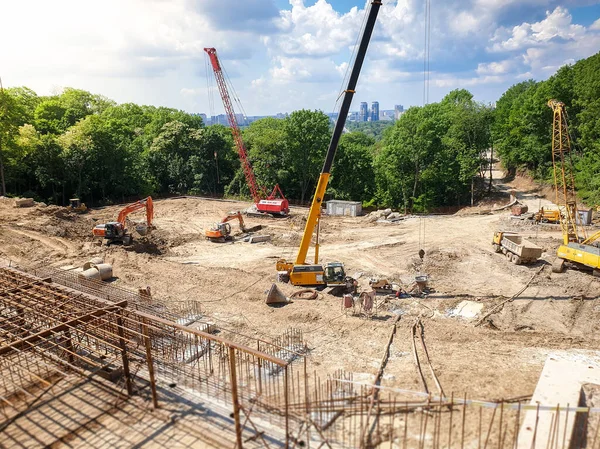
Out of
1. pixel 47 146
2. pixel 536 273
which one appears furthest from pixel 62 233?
pixel 536 273

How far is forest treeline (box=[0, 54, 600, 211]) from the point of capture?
4629 cm

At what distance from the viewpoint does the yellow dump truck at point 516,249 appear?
26.1 meters

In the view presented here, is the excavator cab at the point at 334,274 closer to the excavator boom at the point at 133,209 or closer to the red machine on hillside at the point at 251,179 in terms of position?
the excavator boom at the point at 133,209

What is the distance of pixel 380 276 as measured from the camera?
83.0 feet

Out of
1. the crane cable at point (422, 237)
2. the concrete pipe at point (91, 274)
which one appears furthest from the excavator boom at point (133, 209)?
the crane cable at point (422, 237)

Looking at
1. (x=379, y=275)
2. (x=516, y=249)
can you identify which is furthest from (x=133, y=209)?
(x=516, y=249)

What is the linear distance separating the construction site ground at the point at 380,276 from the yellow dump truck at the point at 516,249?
0.60 m

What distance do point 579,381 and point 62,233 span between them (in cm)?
3319

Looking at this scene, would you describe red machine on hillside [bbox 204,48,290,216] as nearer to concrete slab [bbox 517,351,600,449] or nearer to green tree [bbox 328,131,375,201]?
green tree [bbox 328,131,375,201]

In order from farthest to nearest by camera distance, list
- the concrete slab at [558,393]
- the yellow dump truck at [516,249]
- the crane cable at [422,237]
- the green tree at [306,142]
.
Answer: the green tree at [306,142], the crane cable at [422,237], the yellow dump truck at [516,249], the concrete slab at [558,393]

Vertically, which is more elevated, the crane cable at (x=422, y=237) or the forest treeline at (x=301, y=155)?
the forest treeline at (x=301, y=155)

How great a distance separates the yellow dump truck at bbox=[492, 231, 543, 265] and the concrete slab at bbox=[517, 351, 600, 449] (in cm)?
1171

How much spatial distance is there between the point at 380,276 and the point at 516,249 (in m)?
8.95

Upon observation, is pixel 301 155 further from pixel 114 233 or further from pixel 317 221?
pixel 317 221
